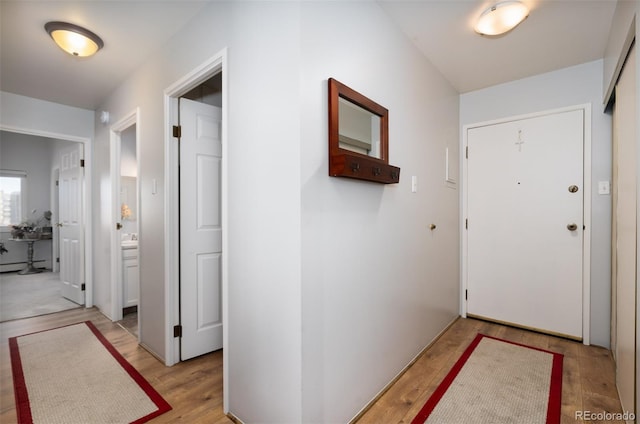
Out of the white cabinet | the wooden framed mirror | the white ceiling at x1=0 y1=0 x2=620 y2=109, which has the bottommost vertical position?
the white cabinet

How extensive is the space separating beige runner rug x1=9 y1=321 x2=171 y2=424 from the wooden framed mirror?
5.63ft

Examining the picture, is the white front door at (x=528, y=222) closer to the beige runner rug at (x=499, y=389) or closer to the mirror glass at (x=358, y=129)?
the beige runner rug at (x=499, y=389)

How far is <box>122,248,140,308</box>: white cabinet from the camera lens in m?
3.20

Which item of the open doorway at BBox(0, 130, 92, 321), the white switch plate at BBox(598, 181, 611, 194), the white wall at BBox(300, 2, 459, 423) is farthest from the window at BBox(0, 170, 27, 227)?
the white switch plate at BBox(598, 181, 611, 194)

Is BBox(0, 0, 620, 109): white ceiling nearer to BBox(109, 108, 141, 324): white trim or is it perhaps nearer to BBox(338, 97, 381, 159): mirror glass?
BBox(109, 108, 141, 324): white trim

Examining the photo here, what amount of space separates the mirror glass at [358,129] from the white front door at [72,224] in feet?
11.6

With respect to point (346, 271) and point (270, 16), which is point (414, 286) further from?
point (270, 16)

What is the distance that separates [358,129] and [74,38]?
204 centimetres

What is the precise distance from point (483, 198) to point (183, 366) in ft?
10.1

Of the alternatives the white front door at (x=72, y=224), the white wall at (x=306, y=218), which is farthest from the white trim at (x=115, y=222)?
the white wall at (x=306, y=218)

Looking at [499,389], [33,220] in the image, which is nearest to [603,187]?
[499,389]

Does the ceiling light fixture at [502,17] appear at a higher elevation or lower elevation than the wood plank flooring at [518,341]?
higher

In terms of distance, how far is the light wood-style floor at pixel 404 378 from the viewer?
1653mm

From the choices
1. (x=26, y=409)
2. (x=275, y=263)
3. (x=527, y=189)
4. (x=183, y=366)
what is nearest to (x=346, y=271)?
(x=275, y=263)
